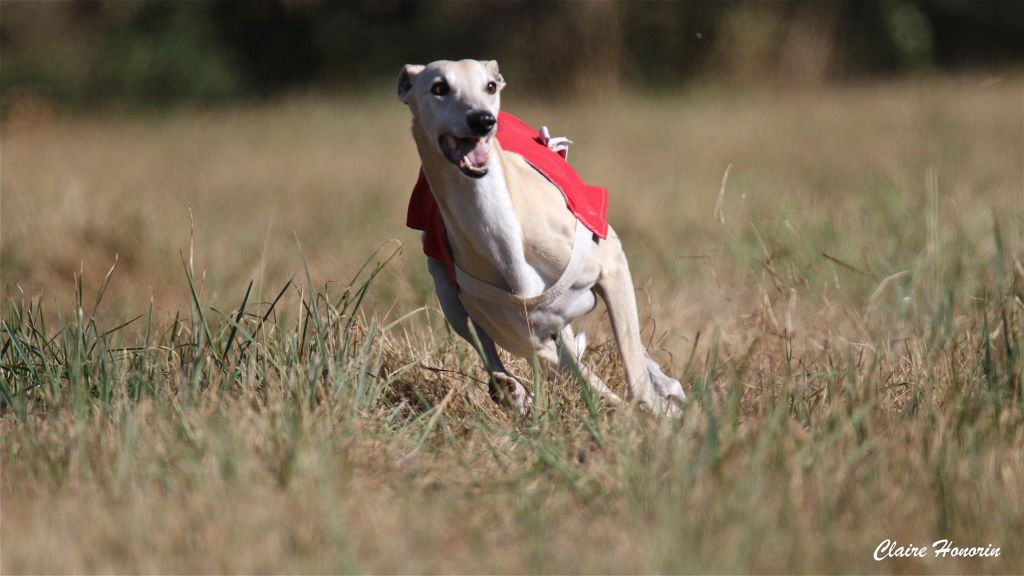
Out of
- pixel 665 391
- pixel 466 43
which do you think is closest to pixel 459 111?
pixel 665 391

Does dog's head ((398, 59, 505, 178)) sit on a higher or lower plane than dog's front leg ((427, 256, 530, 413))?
higher

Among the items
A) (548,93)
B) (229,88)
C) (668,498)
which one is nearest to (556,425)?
(668,498)

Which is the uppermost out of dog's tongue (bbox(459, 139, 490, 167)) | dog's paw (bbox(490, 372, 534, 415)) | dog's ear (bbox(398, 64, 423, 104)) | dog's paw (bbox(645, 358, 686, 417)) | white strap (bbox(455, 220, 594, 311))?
dog's ear (bbox(398, 64, 423, 104))

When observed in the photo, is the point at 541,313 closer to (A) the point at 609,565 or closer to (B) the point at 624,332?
(B) the point at 624,332

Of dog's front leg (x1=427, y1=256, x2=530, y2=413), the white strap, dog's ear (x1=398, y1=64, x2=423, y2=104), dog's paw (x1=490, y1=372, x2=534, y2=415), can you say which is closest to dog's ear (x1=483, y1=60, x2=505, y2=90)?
dog's ear (x1=398, y1=64, x2=423, y2=104)

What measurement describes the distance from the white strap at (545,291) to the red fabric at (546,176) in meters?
0.06

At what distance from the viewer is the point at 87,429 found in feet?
11.4

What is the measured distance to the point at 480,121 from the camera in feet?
11.1

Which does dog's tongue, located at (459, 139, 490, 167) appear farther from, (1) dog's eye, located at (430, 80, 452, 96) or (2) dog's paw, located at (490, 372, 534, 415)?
(2) dog's paw, located at (490, 372, 534, 415)

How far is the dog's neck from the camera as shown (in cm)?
354

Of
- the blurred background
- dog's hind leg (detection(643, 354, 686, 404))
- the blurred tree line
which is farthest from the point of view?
the blurred tree line

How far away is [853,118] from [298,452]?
8997mm
